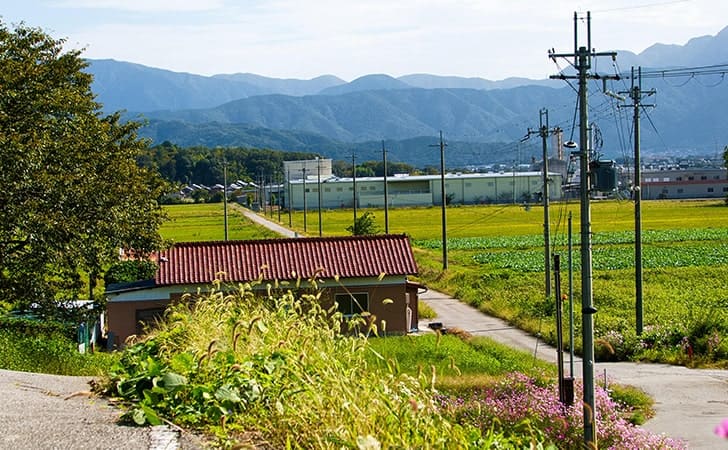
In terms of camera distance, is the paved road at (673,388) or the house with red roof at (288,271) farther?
the house with red roof at (288,271)

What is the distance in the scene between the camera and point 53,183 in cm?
2016

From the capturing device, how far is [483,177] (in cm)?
11400

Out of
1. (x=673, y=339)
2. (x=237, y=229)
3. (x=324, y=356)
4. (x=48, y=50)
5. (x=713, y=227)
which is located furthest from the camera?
(x=237, y=229)

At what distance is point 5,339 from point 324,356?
12049mm

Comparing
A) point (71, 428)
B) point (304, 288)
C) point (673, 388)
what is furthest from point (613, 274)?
point (71, 428)

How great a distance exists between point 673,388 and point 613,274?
21.5 meters

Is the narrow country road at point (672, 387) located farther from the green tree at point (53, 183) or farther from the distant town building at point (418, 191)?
the distant town building at point (418, 191)

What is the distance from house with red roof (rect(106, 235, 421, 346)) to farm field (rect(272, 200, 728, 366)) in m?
4.86

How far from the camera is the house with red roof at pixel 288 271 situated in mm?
27203

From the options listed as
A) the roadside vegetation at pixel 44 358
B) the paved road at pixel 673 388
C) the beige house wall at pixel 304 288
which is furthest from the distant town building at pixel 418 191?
the roadside vegetation at pixel 44 358

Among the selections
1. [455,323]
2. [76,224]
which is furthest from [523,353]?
[76,224]

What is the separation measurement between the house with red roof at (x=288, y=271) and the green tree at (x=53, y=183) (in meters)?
3.05

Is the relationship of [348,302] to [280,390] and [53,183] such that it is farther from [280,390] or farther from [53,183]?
[280,390]

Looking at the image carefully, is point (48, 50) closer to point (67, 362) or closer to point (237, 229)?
point (67, 362)
